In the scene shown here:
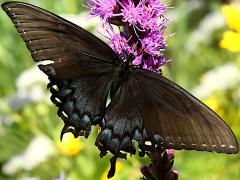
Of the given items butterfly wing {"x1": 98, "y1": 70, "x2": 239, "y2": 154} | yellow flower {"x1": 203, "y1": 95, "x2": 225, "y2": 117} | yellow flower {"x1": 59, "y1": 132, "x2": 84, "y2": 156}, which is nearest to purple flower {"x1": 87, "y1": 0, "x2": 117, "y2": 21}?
butterfly wing {"x1": 98, "y1": 70, "x2": 239, "y2": 154}

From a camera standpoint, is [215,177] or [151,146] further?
[215,177]

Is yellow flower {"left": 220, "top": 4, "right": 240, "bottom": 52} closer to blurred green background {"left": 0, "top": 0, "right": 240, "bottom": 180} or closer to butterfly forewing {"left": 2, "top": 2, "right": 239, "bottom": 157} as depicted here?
blurred green background {"left": 0, "top": 0, "right": 240, "bottom": 180}

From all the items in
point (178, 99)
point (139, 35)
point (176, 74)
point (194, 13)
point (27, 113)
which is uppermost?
point (194, 13)

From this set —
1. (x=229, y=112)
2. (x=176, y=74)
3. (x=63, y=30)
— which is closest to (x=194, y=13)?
(x=176, y=74)

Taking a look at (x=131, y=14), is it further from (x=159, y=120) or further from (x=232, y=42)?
(x=232, y=42)

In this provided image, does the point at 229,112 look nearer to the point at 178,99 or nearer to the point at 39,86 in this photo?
the point at 39,86
